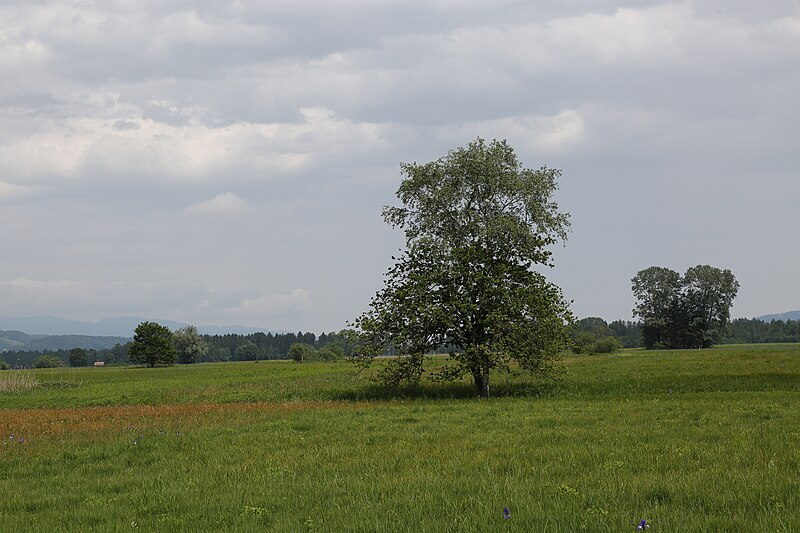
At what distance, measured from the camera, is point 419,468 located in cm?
1346

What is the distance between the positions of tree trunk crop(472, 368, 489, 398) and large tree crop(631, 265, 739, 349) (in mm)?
112159

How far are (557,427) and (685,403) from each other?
361 inches

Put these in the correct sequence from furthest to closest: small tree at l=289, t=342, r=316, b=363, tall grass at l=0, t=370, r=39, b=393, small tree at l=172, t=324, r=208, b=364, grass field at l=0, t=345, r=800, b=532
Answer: small tree at l=172, t=324, r=208, b=364, small tree at l=289, t=342, r=316, b=363, tall grass at l=0, t=370, r=39, b=393, grass field at l=0, t=345, r=800, b=532

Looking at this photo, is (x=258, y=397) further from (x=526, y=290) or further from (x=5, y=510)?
(x=5, y=510)

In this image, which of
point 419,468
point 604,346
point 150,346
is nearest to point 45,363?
point 150,346

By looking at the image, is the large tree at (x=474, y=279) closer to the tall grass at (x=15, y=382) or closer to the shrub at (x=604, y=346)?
the tall grass at (x=15, y=382)

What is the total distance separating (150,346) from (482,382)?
111392mm

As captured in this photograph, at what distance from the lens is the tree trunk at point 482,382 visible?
34969mm

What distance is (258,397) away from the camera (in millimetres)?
39688

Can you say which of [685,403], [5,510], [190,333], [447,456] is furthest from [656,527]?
[190,333]

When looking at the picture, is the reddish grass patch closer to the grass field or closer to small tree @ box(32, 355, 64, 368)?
the grass field

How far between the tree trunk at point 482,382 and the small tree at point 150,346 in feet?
361

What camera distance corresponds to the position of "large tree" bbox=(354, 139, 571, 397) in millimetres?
34719

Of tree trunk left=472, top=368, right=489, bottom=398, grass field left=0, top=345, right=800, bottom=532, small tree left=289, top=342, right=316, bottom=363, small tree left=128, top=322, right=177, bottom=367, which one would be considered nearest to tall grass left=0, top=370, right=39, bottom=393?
grass field left=0, top=345, right=800, bottom=532
